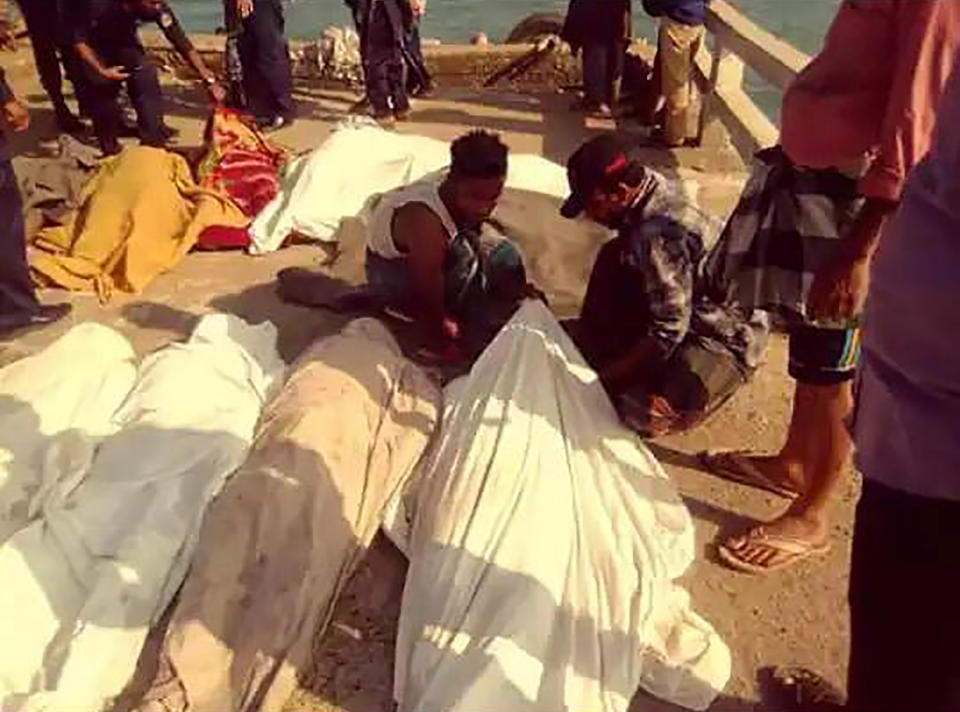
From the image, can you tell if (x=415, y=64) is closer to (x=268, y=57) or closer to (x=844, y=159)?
(x=268, y=57)

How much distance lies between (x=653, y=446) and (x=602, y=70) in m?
3.87

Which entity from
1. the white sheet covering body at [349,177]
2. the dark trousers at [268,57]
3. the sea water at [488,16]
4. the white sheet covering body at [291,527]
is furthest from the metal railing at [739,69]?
the sea water at [488,16]

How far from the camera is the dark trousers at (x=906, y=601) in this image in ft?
5.75

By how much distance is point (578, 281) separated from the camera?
4.59 m

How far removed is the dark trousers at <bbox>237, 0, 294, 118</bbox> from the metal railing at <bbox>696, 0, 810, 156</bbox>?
244 centimetres

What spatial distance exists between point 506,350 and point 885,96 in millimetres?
1391

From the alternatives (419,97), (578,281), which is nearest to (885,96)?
(578,281)

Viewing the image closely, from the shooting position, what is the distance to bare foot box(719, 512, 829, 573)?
10.0ft

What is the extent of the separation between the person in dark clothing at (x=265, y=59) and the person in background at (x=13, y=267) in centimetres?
256

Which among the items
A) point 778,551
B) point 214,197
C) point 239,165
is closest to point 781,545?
point 778,551

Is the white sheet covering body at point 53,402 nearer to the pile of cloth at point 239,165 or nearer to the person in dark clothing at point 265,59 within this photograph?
the pile of cloth at point 239,165

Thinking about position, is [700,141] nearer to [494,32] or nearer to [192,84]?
[192,84]

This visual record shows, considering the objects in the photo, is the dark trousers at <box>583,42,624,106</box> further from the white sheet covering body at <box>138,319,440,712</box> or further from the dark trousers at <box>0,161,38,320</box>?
the white sheet covering body at <box>138,319,440,712</box>

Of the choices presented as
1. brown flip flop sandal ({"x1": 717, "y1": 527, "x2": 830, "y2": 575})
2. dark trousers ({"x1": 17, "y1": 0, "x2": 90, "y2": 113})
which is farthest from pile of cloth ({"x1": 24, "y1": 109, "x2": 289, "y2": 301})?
brown flip flop sandal ({"x1": 717, "y1": 527, "x2": 830, "y2": 575})
